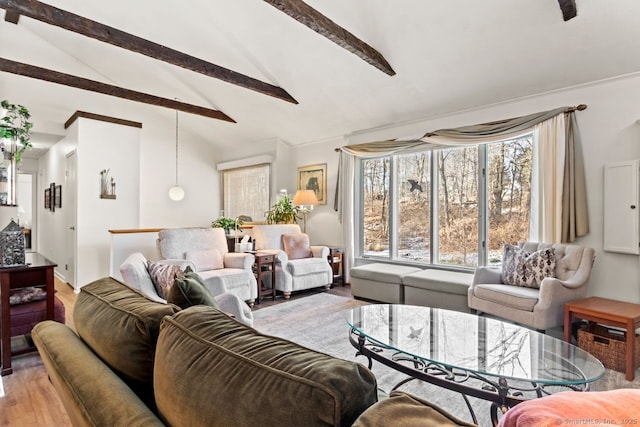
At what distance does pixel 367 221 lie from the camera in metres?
5.76

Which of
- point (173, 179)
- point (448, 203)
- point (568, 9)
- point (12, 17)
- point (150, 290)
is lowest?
point (150, 290)

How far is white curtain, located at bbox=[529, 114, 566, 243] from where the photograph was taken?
12.0ft

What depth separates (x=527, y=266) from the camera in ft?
11.4

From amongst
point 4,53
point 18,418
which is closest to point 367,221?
point 18,418

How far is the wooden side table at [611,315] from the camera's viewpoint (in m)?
2.57

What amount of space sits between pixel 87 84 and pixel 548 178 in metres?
6.16

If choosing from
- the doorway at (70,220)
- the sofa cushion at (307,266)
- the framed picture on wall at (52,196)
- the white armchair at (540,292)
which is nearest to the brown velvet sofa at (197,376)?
the white armchair at (540,292)

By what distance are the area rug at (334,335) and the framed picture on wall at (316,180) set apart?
187cm

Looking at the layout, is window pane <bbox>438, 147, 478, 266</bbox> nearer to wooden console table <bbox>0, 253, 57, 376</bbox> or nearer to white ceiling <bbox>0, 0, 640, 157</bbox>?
white ceiling <bbox>0, 0, 640, 157</bbox>

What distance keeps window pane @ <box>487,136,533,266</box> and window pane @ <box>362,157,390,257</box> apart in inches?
61.8

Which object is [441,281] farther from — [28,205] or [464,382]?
[28,205]

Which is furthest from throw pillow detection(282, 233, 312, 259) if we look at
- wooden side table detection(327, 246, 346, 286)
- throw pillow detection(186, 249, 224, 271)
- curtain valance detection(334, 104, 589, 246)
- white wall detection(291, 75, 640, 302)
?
white wall detection(291, 75, 640, 302)

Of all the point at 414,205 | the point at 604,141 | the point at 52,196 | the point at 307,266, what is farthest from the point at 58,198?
the point at 604,141

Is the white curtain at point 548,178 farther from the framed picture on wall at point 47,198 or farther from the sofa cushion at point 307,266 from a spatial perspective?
the framed picture on wall at point 47,198
